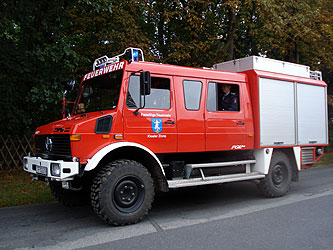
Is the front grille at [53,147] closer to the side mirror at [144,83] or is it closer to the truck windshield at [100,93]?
the truck windshield at [100,93]

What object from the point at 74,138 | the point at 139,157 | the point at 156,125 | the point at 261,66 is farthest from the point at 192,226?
the point at 261,66

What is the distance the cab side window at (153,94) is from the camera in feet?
19.3

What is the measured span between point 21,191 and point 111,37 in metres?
6.45

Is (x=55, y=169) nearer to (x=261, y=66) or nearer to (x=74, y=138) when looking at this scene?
(x=74, y=138)

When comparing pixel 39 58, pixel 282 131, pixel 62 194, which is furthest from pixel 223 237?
pixel 39 58

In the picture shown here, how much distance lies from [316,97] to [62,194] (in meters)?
7.21

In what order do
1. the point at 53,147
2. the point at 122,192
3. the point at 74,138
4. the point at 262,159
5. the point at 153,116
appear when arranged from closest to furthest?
A: the point at 74,138 < the point at 122,192 < the point at 53,147 < the point at 153,116 < the point at 262,159

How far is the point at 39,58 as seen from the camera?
9.25 metres

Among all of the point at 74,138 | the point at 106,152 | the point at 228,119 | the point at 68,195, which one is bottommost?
the point at 68,195

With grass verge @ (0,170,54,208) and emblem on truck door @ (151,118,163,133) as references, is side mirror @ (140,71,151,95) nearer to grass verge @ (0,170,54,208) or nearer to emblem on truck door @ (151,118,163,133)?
emblem on truck door @ (151,118,163,133)

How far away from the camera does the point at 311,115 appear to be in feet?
29.2

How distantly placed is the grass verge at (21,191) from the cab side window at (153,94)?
3.62 meters

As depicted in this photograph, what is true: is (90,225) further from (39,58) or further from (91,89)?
(39,58)

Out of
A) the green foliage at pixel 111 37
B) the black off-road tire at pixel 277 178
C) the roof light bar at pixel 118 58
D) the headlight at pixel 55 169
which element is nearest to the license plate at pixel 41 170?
the headlight at pixel 55 169
